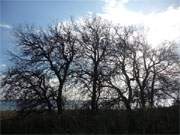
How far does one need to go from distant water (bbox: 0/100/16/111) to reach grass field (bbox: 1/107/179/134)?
3.02 metres

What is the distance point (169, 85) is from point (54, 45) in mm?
11392

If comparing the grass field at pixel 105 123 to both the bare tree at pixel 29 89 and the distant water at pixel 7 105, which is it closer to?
the distant water at pixel 7 105

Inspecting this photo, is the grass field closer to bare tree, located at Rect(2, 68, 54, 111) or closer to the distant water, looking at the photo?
the distant water

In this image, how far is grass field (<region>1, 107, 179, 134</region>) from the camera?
15.5 m

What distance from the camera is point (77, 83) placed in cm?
2522

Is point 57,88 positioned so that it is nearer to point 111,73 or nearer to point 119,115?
point 111,73

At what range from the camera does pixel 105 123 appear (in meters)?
16.7

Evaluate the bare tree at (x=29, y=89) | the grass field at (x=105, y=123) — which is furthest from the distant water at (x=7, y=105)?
the grass field at (x=105, y=123)

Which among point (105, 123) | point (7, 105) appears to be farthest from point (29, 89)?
point (105, 123)

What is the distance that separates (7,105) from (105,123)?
9.41 m

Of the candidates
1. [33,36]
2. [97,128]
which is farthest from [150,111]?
[33,36]

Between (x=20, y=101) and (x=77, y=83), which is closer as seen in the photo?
(x=20, y=101)

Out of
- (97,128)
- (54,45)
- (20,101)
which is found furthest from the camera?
(54,45)

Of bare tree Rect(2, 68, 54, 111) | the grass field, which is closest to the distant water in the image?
bare tree Rect(2, 68, 54, 111)
